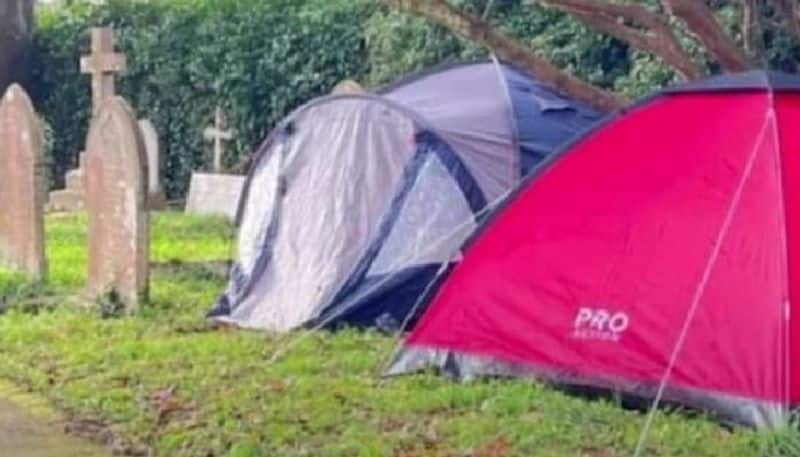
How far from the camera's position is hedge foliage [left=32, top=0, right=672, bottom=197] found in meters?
14.7

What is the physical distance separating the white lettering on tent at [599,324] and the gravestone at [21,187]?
4.61 metres

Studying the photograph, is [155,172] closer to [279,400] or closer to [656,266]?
[279,400]

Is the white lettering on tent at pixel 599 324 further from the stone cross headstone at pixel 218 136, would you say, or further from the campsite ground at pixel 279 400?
the stone cross headstone at pixel 218 136

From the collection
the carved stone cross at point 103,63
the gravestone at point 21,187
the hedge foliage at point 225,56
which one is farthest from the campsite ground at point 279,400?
the carved stone cross at point 103,63

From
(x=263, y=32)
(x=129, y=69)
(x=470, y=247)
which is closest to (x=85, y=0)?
(x=129, y=69)

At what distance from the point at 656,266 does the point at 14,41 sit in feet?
42.6

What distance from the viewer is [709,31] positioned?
277 inches

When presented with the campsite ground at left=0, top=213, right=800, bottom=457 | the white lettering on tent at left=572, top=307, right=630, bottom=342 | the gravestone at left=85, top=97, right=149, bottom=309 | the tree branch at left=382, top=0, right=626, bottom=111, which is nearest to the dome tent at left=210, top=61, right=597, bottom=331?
the campsite ground at left=0, top=213, right=800, bottom=457

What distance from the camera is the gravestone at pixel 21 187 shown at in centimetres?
1018

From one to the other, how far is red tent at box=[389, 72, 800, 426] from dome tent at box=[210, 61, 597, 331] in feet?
3.92

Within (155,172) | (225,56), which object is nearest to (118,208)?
(155,172)

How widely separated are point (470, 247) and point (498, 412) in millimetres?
1023

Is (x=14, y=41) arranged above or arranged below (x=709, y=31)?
below

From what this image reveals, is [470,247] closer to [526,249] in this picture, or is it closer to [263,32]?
[526,249]
